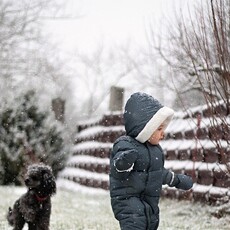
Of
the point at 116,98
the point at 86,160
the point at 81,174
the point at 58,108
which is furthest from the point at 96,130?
the point at 58,108

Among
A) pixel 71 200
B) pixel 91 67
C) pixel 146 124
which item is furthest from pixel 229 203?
pixel 91 67

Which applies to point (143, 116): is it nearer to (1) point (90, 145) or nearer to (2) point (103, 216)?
(2) point (103, 216)

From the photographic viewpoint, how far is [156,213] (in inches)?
166

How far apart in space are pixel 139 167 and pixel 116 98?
1223cm

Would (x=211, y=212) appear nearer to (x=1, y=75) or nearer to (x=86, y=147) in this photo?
(x=86, y=147)

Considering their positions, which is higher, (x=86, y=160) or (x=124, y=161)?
(x=124, y=161)

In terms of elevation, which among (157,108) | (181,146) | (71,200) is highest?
(157,108)

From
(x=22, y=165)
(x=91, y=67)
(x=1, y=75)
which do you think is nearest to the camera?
(x=22, y=165)

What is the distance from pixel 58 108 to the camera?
18.5m

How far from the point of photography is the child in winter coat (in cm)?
400

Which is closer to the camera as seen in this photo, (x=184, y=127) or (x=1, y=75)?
(x=184, y=127)

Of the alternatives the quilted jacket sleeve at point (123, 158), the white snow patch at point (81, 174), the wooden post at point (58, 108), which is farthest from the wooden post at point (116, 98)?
the quilted jacket sleeve at point (123, 158)

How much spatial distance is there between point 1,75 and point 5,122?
26.0ft

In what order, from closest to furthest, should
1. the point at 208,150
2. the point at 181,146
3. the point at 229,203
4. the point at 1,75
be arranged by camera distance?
the point at 229,203, the point at 208,150, the point at 181,146, the point at 1,75
